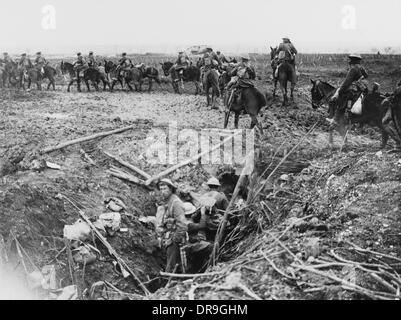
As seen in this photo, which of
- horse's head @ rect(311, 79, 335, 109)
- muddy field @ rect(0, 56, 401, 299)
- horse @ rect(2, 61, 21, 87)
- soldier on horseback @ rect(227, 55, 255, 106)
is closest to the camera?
muddy field @ rect(0, 56, 401, 299)

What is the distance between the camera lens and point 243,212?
309 inches

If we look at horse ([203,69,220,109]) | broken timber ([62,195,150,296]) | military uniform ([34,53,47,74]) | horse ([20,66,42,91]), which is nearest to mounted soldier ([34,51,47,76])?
military uniform ([34,53,47,74])

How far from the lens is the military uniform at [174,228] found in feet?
21.9

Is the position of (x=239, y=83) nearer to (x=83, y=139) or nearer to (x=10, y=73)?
(x=83, y=139)

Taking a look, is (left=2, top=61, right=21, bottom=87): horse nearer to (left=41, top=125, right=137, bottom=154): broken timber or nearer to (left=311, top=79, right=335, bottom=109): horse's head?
(left=41, top=125, right=137, bottom=154): broken timber

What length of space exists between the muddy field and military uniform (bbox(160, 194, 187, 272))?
53 cm

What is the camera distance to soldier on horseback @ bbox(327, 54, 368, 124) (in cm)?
973

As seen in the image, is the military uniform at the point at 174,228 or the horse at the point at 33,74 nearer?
the military uniform at the point at 174,228

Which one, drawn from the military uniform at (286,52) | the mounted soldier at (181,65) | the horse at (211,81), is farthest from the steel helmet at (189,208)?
the mounted soldier at (181,65)

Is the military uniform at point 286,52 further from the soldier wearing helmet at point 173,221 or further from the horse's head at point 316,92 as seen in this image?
the soldier wearing helmet at point 173,221

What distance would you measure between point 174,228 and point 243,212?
146 cm

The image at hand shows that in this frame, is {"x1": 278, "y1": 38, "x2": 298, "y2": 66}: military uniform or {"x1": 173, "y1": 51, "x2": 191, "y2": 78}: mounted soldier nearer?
{"x1": 278, "y1": 38, "x2": 298, "y2": 66}: military uniform

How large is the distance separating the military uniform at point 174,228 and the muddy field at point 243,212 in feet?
1.74
